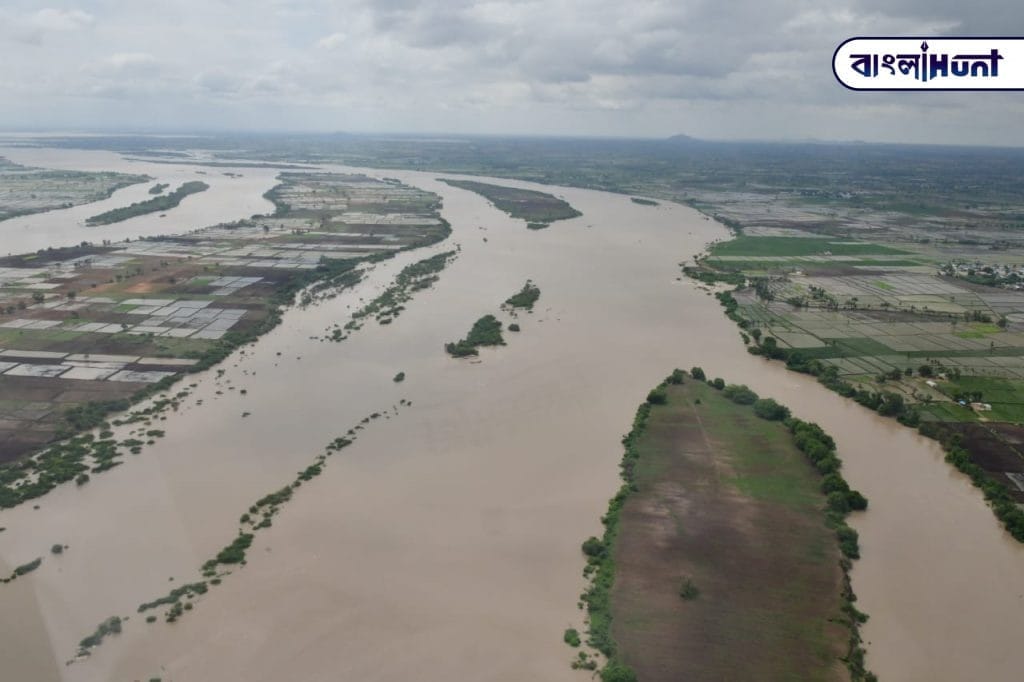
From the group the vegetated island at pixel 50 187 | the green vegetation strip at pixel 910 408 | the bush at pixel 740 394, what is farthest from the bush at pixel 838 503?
the vegetated island at pixel 50 187

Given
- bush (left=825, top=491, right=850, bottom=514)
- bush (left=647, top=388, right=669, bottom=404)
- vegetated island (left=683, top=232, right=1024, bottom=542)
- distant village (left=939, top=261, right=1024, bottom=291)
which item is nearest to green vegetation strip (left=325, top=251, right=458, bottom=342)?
bush (left=647, top=388, right=669, bottom=404)

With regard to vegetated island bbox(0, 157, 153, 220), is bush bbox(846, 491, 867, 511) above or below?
below

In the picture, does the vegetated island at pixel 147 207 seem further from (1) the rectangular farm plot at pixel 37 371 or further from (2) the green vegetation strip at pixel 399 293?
(1) the rectangular farm plot at pixel 37 371

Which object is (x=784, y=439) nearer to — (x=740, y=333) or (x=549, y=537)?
(x=549, y=537)

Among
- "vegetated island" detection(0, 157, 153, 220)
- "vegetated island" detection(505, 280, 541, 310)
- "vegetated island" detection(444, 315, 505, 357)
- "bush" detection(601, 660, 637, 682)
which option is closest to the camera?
"bush" detection(601, 660, 637, 682)

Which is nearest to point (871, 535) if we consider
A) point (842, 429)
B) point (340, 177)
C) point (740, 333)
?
point (842, 429)

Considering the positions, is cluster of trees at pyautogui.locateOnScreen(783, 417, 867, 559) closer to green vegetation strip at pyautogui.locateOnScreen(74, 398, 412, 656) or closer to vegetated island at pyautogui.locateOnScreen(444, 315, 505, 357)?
vegetated island at pyautogui.locateOnScreen(444, 315, 505, 357)
